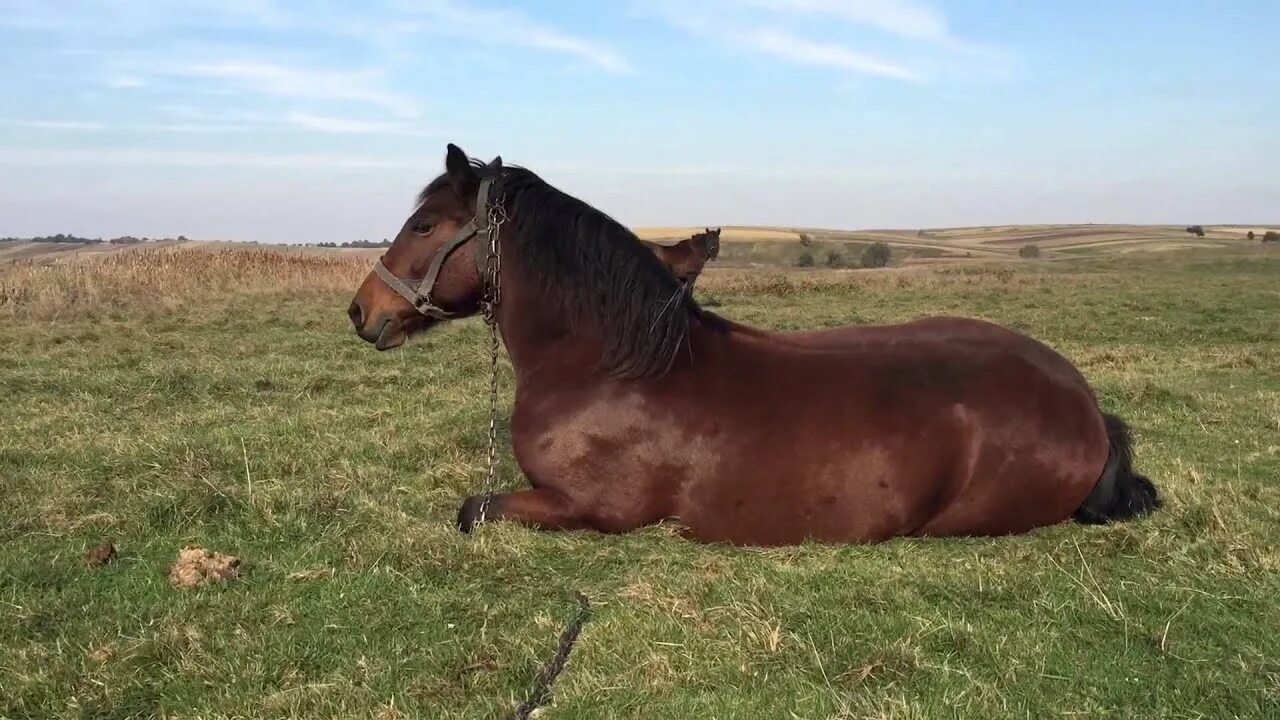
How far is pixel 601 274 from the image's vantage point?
4.95 m

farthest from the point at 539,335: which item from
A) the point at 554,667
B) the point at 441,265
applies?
the point at 554,667

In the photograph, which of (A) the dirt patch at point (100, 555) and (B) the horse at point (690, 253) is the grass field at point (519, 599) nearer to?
(A) the dirt patch at point (100, 555)

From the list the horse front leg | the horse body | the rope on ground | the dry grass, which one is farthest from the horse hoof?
the dry grass

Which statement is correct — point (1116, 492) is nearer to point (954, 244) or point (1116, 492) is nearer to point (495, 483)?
point (495, 483)

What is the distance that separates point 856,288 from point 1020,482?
920 inches

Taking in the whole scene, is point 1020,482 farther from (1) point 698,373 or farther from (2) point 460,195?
(2) point 460,195

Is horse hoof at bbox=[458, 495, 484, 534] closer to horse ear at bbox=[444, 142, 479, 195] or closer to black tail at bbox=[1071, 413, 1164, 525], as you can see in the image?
horse ear at bbox=[444, 142, 479, 195]

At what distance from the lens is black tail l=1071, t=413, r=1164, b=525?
507 cm

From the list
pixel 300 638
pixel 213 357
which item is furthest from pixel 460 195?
pixel 213 357

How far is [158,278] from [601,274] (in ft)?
65.2

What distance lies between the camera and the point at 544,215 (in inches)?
200

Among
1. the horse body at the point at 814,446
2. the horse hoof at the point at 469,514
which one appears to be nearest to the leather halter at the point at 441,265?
the horse body at the point at 814,446

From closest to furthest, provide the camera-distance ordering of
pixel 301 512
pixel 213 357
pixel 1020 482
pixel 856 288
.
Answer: pixel 1020 482, pixel 301 512, pixel 213 357, pixel 856 288

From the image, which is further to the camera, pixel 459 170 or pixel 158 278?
pixel 158 278
